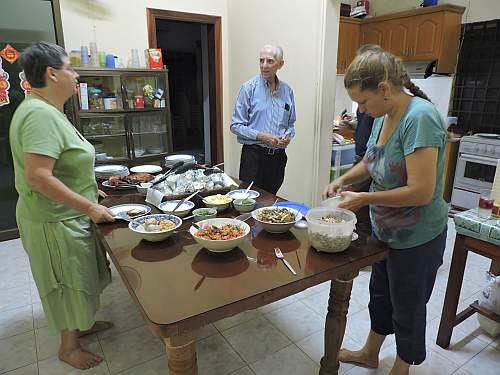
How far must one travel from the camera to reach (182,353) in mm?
1009

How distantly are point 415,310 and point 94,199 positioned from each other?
1422 millimetres

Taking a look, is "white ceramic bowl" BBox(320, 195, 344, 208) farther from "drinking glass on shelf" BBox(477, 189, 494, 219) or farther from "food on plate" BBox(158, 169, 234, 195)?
"drinking glass on shelf" BBox(477, 189, 494, 219)

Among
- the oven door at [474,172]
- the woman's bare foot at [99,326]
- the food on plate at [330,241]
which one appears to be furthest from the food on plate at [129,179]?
the oven door at [474,172]

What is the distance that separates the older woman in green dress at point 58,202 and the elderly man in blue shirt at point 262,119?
52.8 inches

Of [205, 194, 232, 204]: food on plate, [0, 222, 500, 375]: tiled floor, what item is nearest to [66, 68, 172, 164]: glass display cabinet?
[0, 222, 500, 375]: tiled floor

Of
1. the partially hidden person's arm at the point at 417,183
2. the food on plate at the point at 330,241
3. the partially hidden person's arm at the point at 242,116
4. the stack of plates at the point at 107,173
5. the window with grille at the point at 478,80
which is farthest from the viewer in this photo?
the window with grille at the point at 478,80

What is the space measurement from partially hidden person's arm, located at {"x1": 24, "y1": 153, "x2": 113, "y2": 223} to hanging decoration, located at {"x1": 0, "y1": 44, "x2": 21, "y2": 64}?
219 cm

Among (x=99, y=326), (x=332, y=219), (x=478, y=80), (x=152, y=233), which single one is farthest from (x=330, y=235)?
(x=478, y=80)

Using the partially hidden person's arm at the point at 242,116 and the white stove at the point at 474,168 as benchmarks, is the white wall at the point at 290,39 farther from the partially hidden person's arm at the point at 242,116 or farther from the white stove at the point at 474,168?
the white stove at the point at 474,168

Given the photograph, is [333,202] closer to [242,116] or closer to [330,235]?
[330,235]

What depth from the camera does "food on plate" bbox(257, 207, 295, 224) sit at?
1402 mm

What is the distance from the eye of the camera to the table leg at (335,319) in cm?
141

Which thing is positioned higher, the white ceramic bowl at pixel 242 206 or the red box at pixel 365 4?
the red box at pixel 365 4

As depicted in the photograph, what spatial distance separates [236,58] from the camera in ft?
13.8
